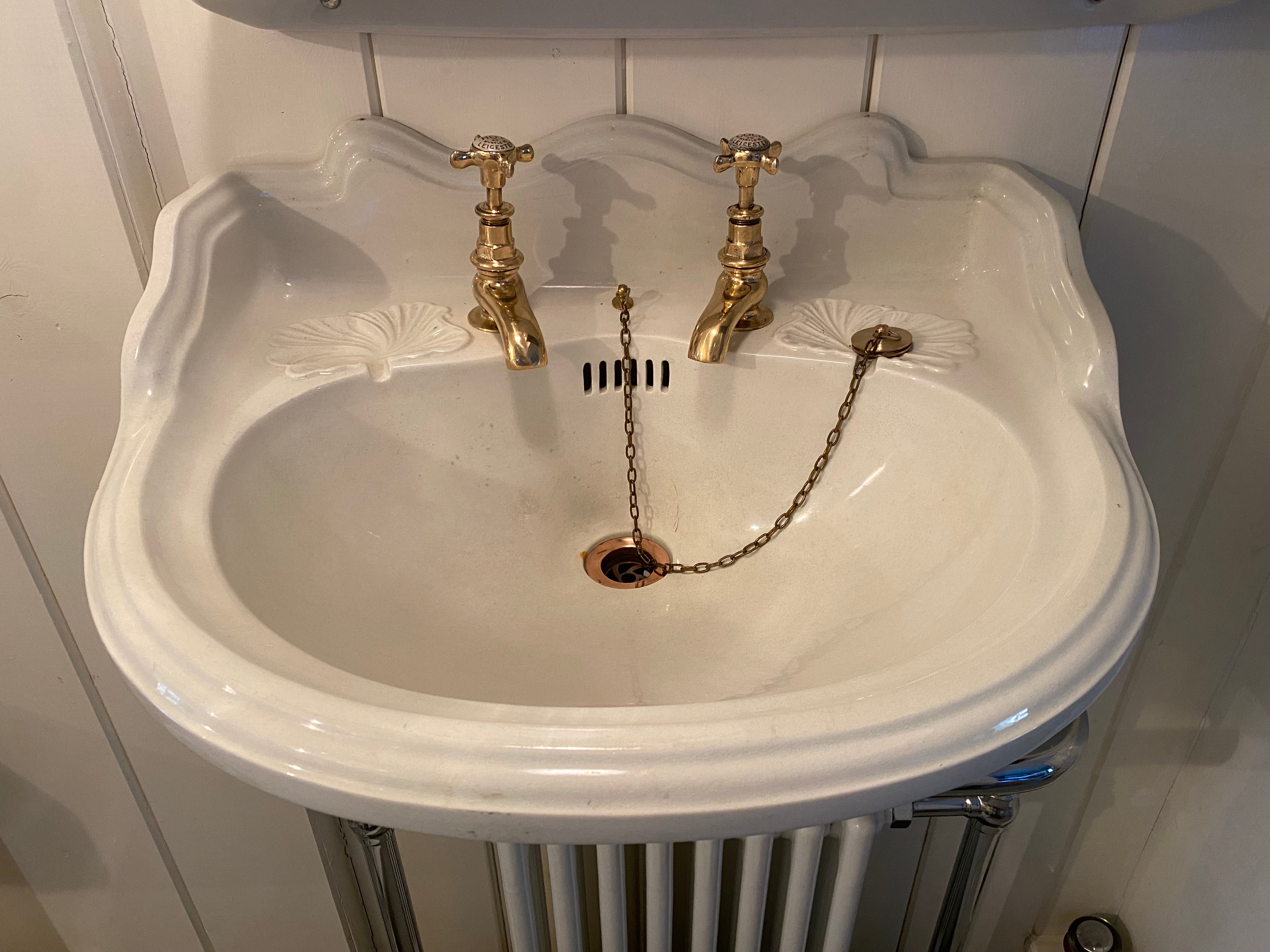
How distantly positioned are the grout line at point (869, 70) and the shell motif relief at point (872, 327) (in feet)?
0.46

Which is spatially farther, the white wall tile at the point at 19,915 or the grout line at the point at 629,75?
the white wall tile at the point at 19,915

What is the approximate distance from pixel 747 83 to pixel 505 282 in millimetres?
229

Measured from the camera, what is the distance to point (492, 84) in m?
0.65

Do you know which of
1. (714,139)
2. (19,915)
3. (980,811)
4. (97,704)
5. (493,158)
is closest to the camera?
(493,158)

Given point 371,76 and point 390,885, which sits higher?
point 371,76

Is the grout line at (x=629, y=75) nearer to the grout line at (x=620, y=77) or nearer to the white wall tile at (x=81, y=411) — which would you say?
the grout line at (x=620, y=77)

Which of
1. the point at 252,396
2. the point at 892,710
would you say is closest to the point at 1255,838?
the point at 892,710

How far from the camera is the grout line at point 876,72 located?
2.10 ft

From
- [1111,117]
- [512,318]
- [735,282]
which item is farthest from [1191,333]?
[512,318]

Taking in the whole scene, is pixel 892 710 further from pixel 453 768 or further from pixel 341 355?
pixel 341 355

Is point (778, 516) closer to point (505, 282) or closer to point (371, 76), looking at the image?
point (505, 282)

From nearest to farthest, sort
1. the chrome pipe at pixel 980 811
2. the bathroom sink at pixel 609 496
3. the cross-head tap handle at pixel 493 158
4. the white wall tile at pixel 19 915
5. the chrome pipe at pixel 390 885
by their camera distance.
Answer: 1. the bathroom sink at pixel 609 496
2. the cross-head tap handle at pixel 493 158
3. the chrome pipe at pixel 980 811
4. the chrome pipe at pixel 390 885
5. the white wall tile at pixel 19 915

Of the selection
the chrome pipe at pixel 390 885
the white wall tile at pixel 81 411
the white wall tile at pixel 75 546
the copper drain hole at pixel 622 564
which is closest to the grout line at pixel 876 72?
the copper drain hole at pixel 622 564

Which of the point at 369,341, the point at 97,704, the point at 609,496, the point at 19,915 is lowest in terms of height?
the point at 19,915
